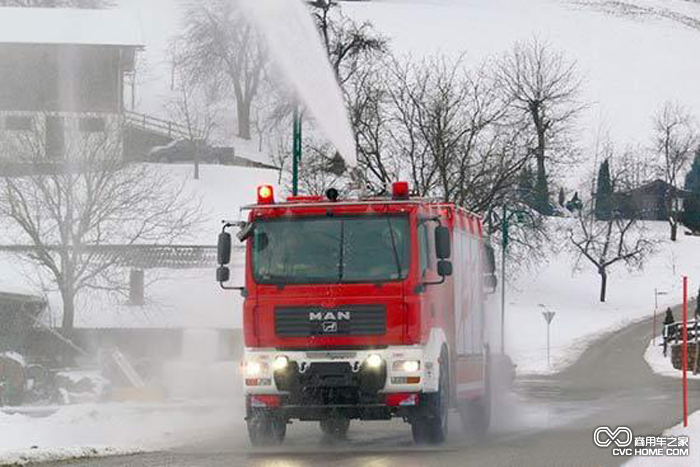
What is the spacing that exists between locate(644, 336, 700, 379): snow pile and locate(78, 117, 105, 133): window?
20793mm

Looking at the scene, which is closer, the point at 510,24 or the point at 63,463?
the point at 63,463

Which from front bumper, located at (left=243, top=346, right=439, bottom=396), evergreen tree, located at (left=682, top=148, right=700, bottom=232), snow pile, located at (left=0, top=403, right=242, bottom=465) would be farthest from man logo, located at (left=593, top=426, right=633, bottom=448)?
evergreen tree, located at (left=682, top=148, right=700, bottom=232)

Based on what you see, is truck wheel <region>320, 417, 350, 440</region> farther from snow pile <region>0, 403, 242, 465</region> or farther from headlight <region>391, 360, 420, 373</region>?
headlight <region>391, 360, 420, 373</region>

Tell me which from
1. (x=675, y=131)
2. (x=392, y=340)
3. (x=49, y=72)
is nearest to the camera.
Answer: (x=392, y=340)

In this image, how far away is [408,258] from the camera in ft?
60.6

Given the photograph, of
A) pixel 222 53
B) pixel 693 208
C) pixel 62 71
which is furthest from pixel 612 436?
pixel 693 208

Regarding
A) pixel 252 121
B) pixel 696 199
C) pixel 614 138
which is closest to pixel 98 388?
pixel 252 121

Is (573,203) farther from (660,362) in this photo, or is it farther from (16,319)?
(16,319)

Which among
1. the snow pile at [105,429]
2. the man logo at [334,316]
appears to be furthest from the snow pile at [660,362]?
the man logo at [334,316]

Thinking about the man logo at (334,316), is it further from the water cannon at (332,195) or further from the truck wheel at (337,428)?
the truck wheel at (337,428)

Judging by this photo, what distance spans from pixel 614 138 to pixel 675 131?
5016mm

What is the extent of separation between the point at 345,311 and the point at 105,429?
5319 mm

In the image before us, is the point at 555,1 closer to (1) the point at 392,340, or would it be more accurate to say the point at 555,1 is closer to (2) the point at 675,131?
(2) the point at 675,131

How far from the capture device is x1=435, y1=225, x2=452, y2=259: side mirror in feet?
60.0
